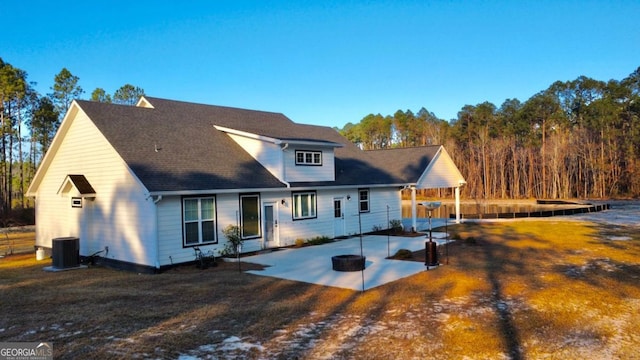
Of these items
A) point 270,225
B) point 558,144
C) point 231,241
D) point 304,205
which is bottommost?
point 231,241

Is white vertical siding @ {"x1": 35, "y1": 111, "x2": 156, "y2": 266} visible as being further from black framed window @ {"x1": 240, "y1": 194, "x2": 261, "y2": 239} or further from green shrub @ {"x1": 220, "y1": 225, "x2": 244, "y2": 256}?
black framed window @ {"x1": 240, "y1": 194, "x2": 261, "y2": 239}

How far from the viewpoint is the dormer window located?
720 inches

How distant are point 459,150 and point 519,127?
1081cm

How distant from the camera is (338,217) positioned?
2019 cm

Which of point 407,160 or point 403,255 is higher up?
point 407,160

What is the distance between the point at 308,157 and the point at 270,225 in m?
3.31

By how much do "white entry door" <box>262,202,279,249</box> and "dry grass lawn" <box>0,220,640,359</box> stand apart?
349cm

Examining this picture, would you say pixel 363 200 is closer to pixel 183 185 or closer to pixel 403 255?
pixel 403 255

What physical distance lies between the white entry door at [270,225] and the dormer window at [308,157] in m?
2.18

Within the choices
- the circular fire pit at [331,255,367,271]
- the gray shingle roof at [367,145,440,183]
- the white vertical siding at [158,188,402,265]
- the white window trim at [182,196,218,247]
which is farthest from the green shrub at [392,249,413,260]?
the gray shingle roof at [367,145,440,183]

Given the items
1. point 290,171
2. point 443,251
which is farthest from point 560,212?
point 290,171

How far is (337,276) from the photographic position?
1193 cm

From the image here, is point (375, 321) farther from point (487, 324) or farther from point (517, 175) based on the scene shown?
point (517, 175)

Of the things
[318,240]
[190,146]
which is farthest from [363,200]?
[190,146]
